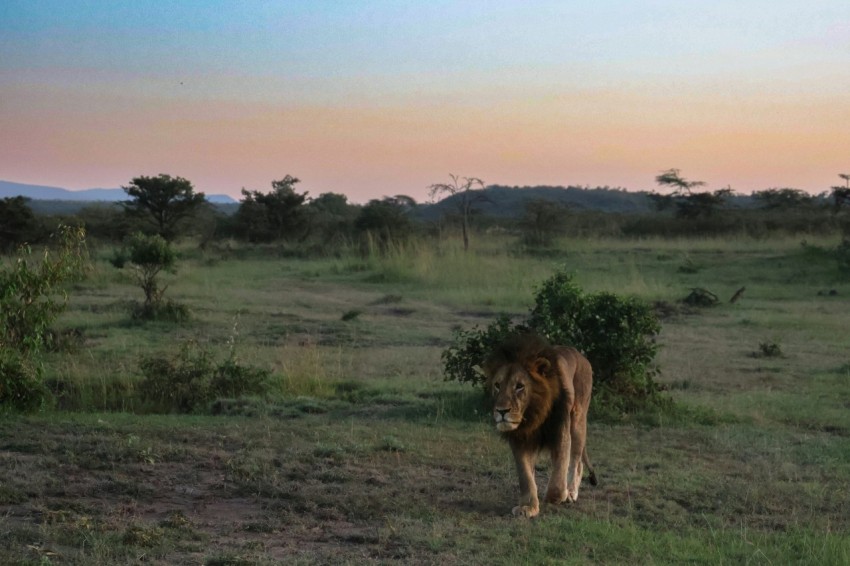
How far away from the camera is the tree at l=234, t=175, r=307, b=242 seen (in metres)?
40.3

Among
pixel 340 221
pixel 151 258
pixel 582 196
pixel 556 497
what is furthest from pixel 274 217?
pixel 582 196

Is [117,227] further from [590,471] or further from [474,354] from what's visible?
[590,471]

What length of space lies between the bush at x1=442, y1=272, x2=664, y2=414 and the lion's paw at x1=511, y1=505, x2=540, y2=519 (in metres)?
3.86

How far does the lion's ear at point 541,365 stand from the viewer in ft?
18.6

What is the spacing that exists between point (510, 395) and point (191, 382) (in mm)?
5309

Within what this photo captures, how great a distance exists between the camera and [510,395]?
5.51 metres

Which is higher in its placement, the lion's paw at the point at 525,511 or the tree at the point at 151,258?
the tree at the point at 151,258

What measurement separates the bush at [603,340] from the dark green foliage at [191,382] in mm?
2150

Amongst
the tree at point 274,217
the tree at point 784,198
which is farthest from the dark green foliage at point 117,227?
the tree at point 784,198

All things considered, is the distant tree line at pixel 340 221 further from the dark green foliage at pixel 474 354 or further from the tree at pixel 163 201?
the dark green foliage at pixel 474 354

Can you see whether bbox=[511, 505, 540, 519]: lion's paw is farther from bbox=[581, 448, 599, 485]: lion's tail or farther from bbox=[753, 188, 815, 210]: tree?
bbox=[753, 188, 815, 210]: tree

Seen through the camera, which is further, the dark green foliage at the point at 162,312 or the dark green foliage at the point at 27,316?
the dark green foliage at the point at 162,312

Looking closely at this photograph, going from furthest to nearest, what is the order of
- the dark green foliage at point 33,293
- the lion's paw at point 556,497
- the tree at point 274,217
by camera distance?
the tree at point 274,217 → the dark green foliage at point 33,293 → the lion's paw at point 556,497

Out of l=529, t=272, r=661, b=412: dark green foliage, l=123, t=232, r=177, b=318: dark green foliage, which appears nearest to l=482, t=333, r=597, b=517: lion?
l=529, t=272, r=661, b=412: dark green foliage
